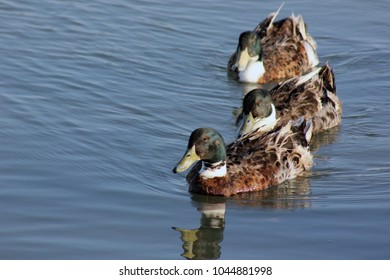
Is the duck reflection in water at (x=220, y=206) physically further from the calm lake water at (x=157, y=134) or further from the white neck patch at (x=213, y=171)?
the white neck patch at (x=213, y=171)

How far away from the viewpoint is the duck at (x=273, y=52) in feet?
51.7

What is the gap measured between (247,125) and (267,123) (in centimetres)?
35

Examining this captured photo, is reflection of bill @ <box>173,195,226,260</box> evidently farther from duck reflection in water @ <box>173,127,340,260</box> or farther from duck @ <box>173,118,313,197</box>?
duck @ <box>173,118,313,197</box>

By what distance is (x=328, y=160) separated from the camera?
1241 cm

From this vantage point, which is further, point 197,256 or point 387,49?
point 387,49

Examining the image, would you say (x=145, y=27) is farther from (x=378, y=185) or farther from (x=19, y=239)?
(x=19, y=239)

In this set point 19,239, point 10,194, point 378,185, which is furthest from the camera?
point 378,185

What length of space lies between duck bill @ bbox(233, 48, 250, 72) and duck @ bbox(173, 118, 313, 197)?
3161mm

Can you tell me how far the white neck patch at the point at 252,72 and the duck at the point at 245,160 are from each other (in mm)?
3240

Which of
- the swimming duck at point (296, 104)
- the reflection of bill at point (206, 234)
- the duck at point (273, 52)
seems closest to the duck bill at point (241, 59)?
the duck at point (273, 52)

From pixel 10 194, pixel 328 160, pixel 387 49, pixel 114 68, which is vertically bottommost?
pixel 10 194

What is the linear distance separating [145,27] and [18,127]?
468cm

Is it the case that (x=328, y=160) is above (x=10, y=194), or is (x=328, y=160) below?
above

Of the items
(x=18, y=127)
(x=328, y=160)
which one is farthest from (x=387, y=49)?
(x=18, y=127)
